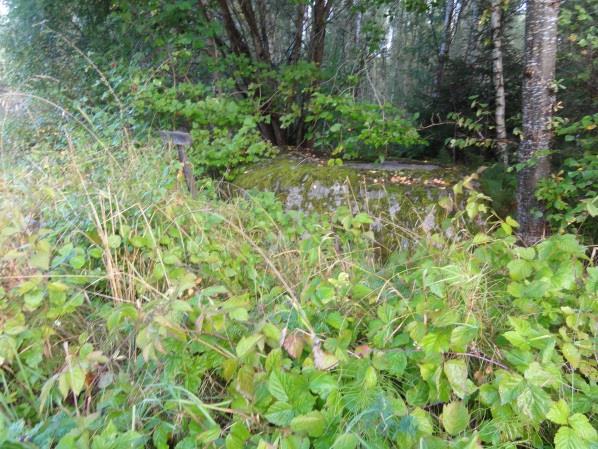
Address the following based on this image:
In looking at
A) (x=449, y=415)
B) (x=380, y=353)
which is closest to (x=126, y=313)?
(x=380, y=353)

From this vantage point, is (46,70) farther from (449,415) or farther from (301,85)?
(449,415)

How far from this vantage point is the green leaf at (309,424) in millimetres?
1114

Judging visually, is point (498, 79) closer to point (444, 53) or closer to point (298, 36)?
point (444, 53)

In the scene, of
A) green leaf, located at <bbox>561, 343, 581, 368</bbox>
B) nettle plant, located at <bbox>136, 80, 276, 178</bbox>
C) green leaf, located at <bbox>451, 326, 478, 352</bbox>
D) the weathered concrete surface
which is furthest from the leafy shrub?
nettle plant, located at <bbox>136, 80, 276, 178</bbox>

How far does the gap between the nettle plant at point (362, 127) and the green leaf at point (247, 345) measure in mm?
3277

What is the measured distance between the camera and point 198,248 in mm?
2023

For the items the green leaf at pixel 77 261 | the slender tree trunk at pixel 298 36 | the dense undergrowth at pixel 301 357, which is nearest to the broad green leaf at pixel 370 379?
the dense undergrowth at pixel 301 357

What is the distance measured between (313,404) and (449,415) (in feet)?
1.27

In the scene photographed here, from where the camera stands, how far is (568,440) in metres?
1.08

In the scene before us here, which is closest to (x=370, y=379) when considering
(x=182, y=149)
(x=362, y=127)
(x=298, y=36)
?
(x=182, y=149)

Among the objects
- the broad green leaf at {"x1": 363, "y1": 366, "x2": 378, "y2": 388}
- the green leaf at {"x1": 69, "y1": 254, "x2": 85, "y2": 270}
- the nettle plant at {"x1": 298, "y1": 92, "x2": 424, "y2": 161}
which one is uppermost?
the nettle plant at {"x1": 298, "y1": 92, "x2": 424, "y2": 161}

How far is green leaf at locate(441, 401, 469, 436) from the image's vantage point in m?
1.16

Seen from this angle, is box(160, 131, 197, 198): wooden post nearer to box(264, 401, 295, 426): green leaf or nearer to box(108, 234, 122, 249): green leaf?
box(108, 234, 122, 249): green leaf

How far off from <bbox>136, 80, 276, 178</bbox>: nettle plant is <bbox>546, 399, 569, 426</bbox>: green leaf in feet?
12.4
